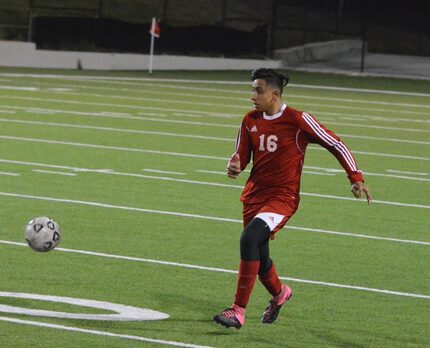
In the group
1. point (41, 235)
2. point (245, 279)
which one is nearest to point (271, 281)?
point (245, 279)

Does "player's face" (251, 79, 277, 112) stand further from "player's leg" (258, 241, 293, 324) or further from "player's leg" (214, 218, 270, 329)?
"player's leg" (258, 241, 293, 324)

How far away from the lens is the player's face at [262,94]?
30.9 ft

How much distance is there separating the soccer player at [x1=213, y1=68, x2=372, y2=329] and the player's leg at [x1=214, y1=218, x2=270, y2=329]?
102 millimetres

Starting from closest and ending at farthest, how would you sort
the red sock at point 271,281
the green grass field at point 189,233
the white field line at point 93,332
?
1. the white field line at point 93,332
2. the green grass field at point 189,233
3. the red sock at point 271,281

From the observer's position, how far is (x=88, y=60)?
156 feet

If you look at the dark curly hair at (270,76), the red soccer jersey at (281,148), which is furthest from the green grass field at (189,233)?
the dark curly hair at (270,76)

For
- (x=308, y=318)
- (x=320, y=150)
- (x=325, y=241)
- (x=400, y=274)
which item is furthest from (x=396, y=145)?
(x=308, y=318)

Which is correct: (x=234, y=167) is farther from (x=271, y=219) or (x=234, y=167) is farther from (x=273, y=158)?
(x=271, y=219)

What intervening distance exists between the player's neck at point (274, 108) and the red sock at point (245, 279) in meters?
1.07

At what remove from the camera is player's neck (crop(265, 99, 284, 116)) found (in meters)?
9.53

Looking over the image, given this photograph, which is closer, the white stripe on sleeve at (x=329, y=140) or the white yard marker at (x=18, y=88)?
the white stripe on sleeve at (x=329, y=140)

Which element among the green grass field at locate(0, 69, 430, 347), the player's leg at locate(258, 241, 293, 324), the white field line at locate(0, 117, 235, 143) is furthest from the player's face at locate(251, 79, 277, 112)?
the white field line at locate(0, 117, 235, 143)

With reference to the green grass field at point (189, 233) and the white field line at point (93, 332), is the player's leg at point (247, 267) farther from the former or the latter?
the white field line at point (93, 332)

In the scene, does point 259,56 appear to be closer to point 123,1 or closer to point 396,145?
point 123,1
